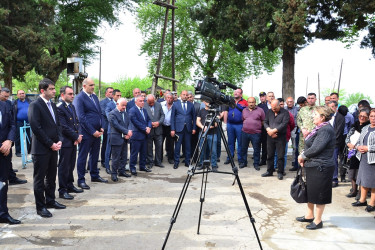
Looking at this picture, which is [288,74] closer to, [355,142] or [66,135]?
[355,142]

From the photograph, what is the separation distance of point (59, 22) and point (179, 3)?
40.5 ft

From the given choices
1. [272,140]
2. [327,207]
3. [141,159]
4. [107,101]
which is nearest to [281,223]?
[327,207]

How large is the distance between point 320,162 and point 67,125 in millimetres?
4206

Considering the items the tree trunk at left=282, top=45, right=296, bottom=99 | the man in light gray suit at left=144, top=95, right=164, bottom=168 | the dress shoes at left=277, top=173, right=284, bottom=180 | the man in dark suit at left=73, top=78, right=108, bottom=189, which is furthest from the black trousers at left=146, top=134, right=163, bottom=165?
the tree trunk at left=282, top=45, right=296, bottom=99

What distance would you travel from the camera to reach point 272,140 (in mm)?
7645

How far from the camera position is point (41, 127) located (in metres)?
4.70

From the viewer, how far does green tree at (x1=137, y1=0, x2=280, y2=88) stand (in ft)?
105

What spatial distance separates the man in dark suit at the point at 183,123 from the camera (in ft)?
28.0

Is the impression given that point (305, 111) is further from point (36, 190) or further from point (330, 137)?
point (36, 190)

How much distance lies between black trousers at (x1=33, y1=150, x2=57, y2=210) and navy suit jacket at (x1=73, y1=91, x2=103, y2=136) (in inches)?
52.3

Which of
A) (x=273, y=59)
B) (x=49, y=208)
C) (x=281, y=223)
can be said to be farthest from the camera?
(x=273, y=59)

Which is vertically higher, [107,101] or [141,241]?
[107,101]

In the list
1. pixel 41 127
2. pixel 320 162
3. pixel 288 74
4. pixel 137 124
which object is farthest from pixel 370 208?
pixel 288 74

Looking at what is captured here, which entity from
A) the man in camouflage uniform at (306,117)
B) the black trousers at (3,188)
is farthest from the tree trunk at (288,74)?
the black trousers at (3,188)
